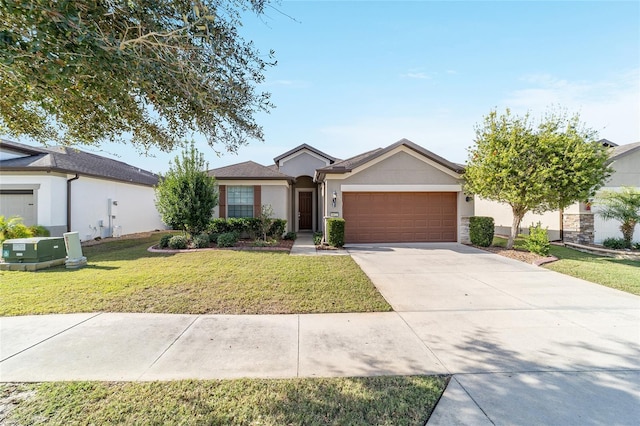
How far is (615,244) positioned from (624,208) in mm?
1636

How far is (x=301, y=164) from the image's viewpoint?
779 inches

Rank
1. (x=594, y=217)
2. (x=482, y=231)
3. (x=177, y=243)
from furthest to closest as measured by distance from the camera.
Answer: (x=594, y=217) → (x=482, y=231) → (x=177, y=243)

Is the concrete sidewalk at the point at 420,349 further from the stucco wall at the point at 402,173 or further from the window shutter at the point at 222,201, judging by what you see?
the window shutter at the point at 222,201

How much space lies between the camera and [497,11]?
8.27m

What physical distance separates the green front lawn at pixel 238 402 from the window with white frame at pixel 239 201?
12537 mm

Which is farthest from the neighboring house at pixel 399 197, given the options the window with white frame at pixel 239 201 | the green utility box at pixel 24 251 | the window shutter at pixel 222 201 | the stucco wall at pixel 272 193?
the green utility box at pixel 24 251

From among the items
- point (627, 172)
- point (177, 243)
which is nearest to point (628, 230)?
point (627, 172)

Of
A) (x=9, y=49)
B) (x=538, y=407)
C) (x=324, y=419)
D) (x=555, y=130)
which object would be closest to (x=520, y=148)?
(x=555, y=130)

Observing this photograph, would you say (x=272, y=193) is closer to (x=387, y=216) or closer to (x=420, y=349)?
(x=387, y=216)

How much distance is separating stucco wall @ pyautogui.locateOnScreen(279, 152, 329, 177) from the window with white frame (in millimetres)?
4837

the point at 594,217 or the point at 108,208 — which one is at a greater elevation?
the point at 108,208

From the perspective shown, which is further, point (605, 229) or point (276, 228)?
point (276, 228)

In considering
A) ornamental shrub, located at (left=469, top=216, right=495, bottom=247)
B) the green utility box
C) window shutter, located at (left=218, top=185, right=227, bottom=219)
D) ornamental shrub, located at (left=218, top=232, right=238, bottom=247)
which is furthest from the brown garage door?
the green utility box

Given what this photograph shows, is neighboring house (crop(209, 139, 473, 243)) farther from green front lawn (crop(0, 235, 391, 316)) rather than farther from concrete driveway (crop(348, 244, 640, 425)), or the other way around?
concrete driveway (crop(348, 244, 640, 425))
